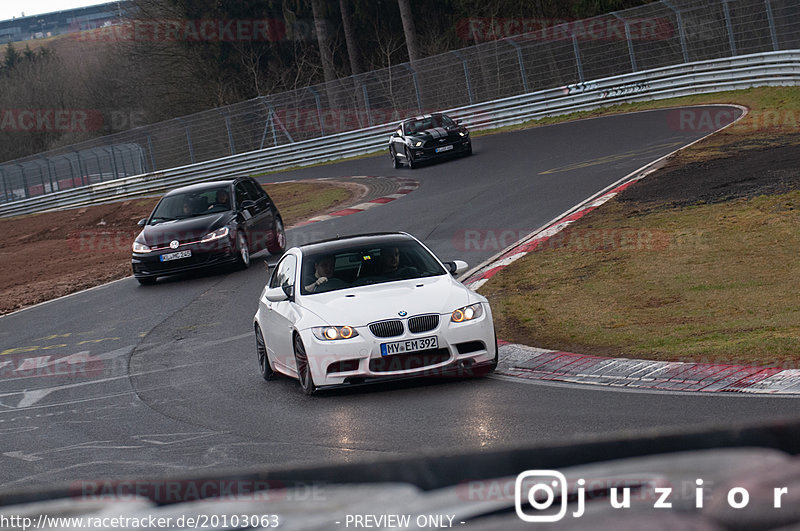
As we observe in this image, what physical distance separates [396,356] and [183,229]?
35.0ft

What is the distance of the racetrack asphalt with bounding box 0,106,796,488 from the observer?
23.5 feet

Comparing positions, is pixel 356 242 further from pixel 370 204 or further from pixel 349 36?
pixel 349 36

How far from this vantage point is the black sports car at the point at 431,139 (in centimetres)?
3117

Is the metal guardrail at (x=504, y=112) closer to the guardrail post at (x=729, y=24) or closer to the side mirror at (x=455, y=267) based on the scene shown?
the guardrail post at (x=729, y=24)

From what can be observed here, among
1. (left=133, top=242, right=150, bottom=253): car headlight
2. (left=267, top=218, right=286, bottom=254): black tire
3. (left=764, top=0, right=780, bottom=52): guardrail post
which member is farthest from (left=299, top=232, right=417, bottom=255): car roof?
(left=764, top=0, right=780, bottom=52): guardrail post

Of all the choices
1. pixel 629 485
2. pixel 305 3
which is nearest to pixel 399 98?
pixel 305 3

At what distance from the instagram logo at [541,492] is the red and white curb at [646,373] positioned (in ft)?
18.6

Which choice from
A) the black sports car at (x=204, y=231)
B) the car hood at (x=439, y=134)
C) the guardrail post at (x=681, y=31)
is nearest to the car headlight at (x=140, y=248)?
the black sports car at (x=204, y=231)

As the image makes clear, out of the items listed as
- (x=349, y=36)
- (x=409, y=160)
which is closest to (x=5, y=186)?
(x=349, y=36)

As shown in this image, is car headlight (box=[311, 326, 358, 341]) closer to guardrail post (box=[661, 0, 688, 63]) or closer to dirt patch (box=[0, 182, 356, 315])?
dirt patch (box=[0, 182, 356, 315])

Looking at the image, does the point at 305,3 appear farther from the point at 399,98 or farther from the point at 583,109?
the point at 583,109

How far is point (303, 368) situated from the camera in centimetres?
956

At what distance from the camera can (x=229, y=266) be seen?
19.8m

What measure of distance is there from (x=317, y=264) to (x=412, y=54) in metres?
41.8
